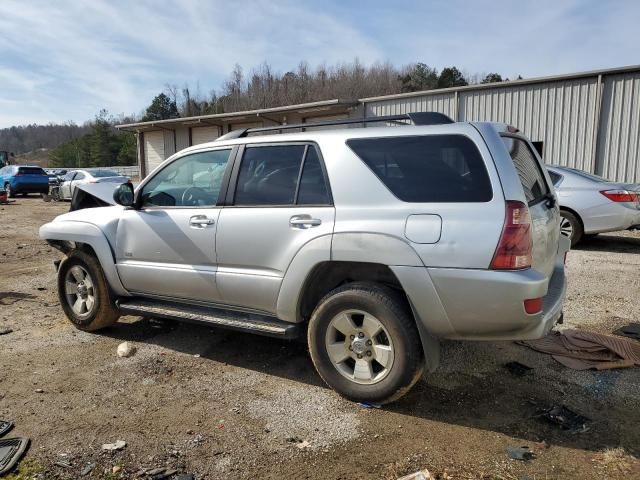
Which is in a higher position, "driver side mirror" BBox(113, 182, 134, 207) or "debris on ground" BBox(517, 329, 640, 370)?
"driver side mirror" BBox(113, 182, 134, 207)

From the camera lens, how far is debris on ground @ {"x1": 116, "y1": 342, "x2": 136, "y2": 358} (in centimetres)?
449

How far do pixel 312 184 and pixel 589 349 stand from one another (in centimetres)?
282

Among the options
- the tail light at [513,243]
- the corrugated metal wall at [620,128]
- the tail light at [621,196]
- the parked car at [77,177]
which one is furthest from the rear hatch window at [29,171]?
the tail light at [513,243]

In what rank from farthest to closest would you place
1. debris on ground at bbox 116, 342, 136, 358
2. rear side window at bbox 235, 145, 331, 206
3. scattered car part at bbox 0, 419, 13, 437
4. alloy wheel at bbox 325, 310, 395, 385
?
debris on ground at bbox 116, 342, 136, 358, rear side window at bbox 235, 145, 331, 206, alloy wheel at bbox 325, 310, 395, 385, scattered car part at bbox 0, 419, 13, 437

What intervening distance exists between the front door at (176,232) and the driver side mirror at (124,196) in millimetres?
93

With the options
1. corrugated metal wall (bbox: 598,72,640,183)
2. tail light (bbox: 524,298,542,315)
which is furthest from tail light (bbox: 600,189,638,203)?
tail light (bbox: 524,298,542,315)

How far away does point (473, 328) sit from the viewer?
3135 millimetres

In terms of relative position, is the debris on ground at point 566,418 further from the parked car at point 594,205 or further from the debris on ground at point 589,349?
the parked car at point 594,205

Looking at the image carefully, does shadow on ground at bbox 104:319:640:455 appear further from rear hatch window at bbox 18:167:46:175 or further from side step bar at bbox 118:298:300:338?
rear hatch window at bbox 18:167:46:175

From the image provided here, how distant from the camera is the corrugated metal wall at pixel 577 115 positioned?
13250mm

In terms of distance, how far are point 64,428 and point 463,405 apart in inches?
105

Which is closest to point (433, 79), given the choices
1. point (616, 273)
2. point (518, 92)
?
point (518, 92)

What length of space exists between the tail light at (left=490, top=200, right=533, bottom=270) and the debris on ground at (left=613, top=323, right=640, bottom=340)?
256cm

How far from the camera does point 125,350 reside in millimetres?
4527
